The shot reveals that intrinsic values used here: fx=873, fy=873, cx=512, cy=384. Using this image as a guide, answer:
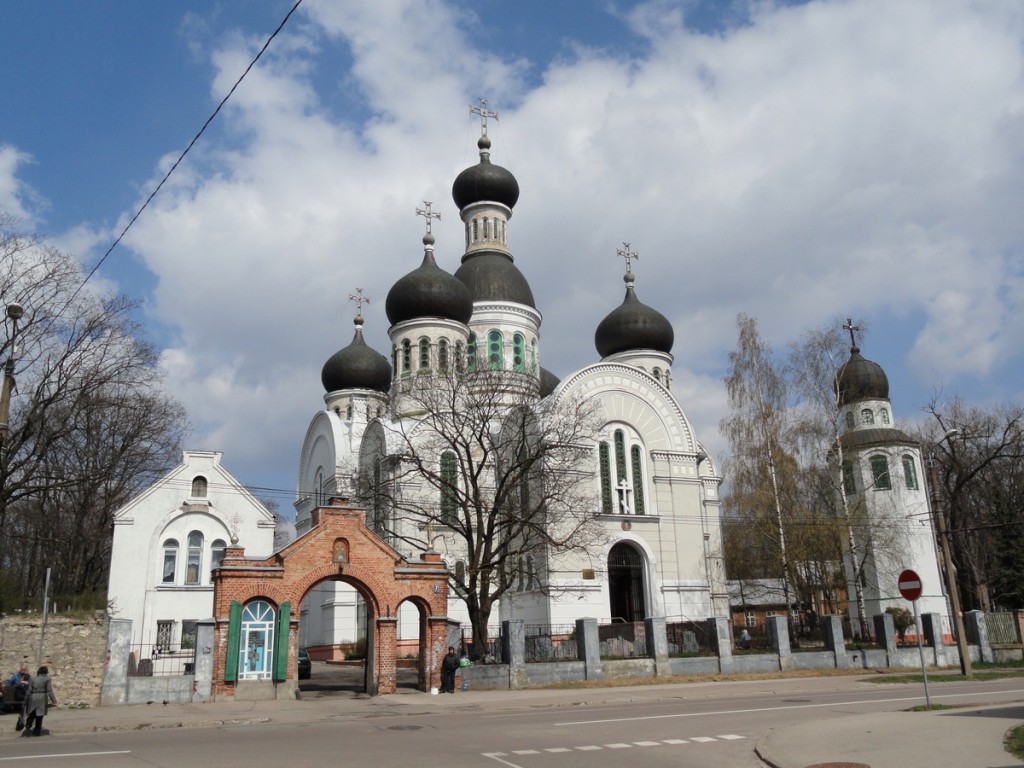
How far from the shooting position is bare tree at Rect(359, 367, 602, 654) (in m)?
25.2

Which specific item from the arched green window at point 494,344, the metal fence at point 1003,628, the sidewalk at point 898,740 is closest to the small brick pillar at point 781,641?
the metal fence at point 1003,628

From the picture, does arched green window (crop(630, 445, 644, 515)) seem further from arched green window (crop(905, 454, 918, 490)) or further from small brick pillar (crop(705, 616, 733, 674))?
arched green window (crop(905, 454, 918, 490))

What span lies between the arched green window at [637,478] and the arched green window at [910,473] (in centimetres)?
1367

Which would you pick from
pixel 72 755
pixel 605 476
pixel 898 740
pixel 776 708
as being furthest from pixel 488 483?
pixel 898 740

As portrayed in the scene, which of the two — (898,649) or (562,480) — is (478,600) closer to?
(562,480)

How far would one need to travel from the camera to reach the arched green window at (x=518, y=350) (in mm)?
40312

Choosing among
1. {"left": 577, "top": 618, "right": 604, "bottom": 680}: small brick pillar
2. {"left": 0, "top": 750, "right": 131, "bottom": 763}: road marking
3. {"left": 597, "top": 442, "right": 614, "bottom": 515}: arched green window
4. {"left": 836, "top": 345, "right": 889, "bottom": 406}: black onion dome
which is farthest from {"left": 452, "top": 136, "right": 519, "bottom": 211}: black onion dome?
{"left": 0, "top": 750, "right": 131, "bottom": 763}: road marking

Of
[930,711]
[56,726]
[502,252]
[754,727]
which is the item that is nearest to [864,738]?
[754,727]

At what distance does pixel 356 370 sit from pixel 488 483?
555 inches

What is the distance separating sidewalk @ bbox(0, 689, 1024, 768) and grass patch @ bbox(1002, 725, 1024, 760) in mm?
104

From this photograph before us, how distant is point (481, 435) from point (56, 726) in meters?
13.5

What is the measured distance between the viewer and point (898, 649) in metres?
28.0

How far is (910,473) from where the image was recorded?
3988 centimetres

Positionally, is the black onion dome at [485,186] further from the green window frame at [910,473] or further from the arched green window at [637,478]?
the green window frame at [910,473]
